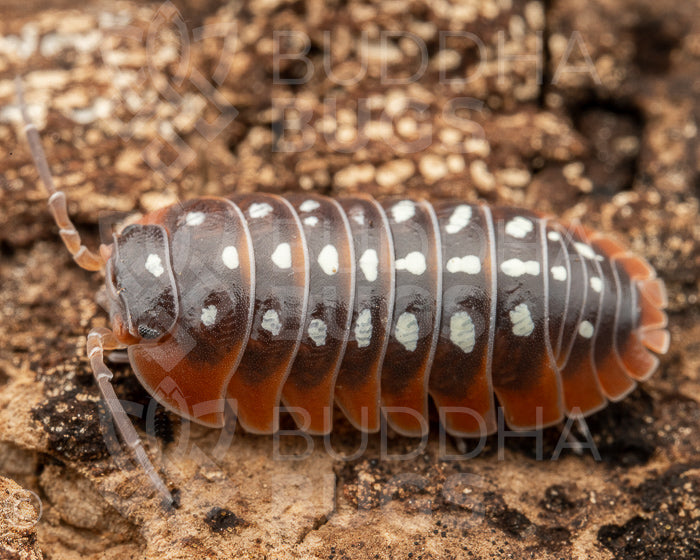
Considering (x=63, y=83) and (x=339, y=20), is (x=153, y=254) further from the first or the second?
(x=339, y=20)

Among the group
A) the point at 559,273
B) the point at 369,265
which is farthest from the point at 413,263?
the point at 559,273

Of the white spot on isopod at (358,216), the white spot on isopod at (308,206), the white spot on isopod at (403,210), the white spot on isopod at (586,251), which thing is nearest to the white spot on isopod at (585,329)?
the white spot on isopod at (586,251)

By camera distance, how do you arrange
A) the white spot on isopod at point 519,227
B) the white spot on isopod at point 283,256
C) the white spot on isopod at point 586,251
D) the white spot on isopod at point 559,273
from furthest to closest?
the white spot on isopod at point 586,251
the white spot on isopod at point 519,227
the white spot on isopod at point 559,273
the white spot on isopod at point 283,256

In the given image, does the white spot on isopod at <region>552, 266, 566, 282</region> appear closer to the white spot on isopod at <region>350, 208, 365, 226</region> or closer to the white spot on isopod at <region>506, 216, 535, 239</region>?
the white spot on isopod at <region>506, 216, 535, 239</region>

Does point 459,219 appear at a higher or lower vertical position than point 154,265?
higher

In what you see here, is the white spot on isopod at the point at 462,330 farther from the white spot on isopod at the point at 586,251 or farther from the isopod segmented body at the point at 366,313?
the white spot on isopod at the point at 586,251

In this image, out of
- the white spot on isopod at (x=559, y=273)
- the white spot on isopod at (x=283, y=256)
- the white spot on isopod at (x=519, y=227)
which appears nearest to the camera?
the white spot on isopod at (x=283, y=256)

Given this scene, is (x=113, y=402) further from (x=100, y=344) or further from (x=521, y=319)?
(x=521, y=319)
